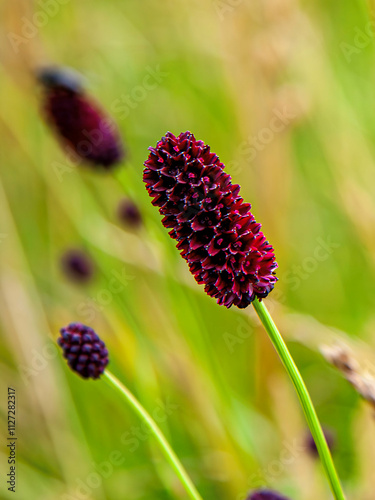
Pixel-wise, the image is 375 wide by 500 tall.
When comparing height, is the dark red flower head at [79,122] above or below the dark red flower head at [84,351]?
above

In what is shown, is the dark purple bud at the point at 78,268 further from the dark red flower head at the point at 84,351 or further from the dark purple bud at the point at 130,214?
the dark red flower head at the point at 84,351

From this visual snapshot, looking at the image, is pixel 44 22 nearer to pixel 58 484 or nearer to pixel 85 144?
pixel 85 144

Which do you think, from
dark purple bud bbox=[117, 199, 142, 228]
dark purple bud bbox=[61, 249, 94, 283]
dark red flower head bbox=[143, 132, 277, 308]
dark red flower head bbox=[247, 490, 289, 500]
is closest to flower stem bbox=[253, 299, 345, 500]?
dark red flower head bbox=[143, 132, 277, 308]

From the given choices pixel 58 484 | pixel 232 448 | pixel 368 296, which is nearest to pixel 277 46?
pixel 368 296

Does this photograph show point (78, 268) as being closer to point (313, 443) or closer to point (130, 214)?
point (130, 214)

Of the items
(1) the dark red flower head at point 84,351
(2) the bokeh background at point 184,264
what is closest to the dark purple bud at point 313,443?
(2) the bokeh background at point 184,264

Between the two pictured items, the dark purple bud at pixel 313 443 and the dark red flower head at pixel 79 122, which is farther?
the dark red flower head at pixel 79 122
